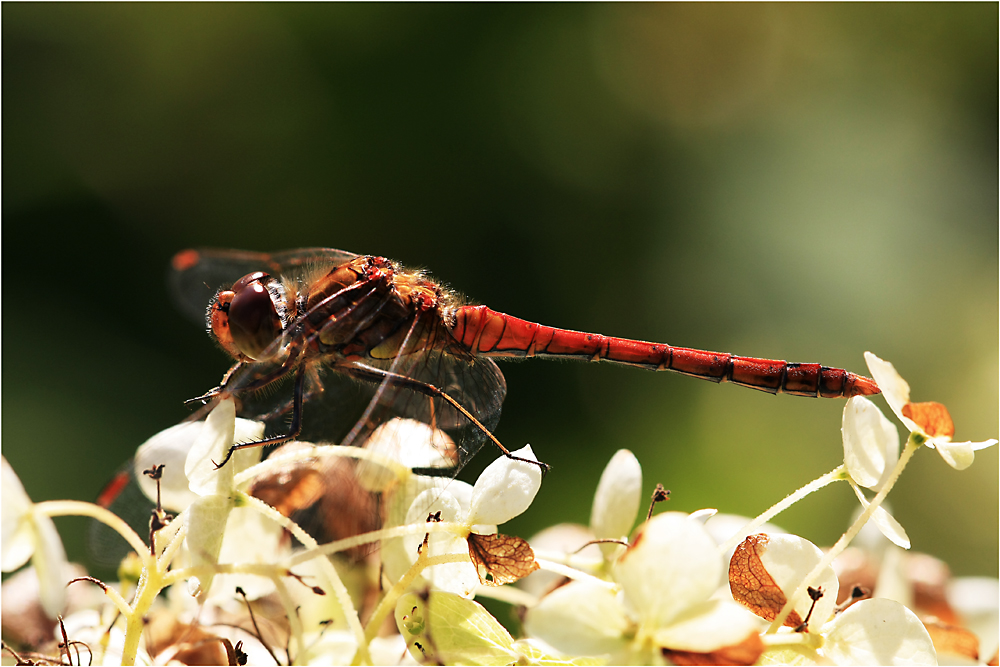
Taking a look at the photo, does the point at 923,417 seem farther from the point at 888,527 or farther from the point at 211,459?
the point at 211,459

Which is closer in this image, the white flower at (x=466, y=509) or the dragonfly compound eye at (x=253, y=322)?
the white flower at (x=466, y=509)

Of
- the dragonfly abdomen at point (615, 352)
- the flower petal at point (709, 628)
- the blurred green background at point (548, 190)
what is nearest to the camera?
the flower petal at point (709, 628)

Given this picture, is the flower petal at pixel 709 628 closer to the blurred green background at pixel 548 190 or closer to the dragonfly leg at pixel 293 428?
the dragonfly leg at pixel 293 428

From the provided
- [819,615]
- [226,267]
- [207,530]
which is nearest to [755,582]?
[819,615]

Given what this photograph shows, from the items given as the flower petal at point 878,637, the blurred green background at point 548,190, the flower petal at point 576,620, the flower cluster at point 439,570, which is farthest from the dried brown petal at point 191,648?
→ the blurred green background at point 548,190

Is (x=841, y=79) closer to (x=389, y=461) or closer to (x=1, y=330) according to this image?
(x=389, y=461)

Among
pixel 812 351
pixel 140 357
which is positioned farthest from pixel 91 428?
pixel 812 351

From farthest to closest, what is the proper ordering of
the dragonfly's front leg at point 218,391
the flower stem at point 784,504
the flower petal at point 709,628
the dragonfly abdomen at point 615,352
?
the dragonfly abdomen at point 615,352, the dragonfly's front leg at point 218,391, the flower stem at point 784,504, the flower petal at point 709,628
